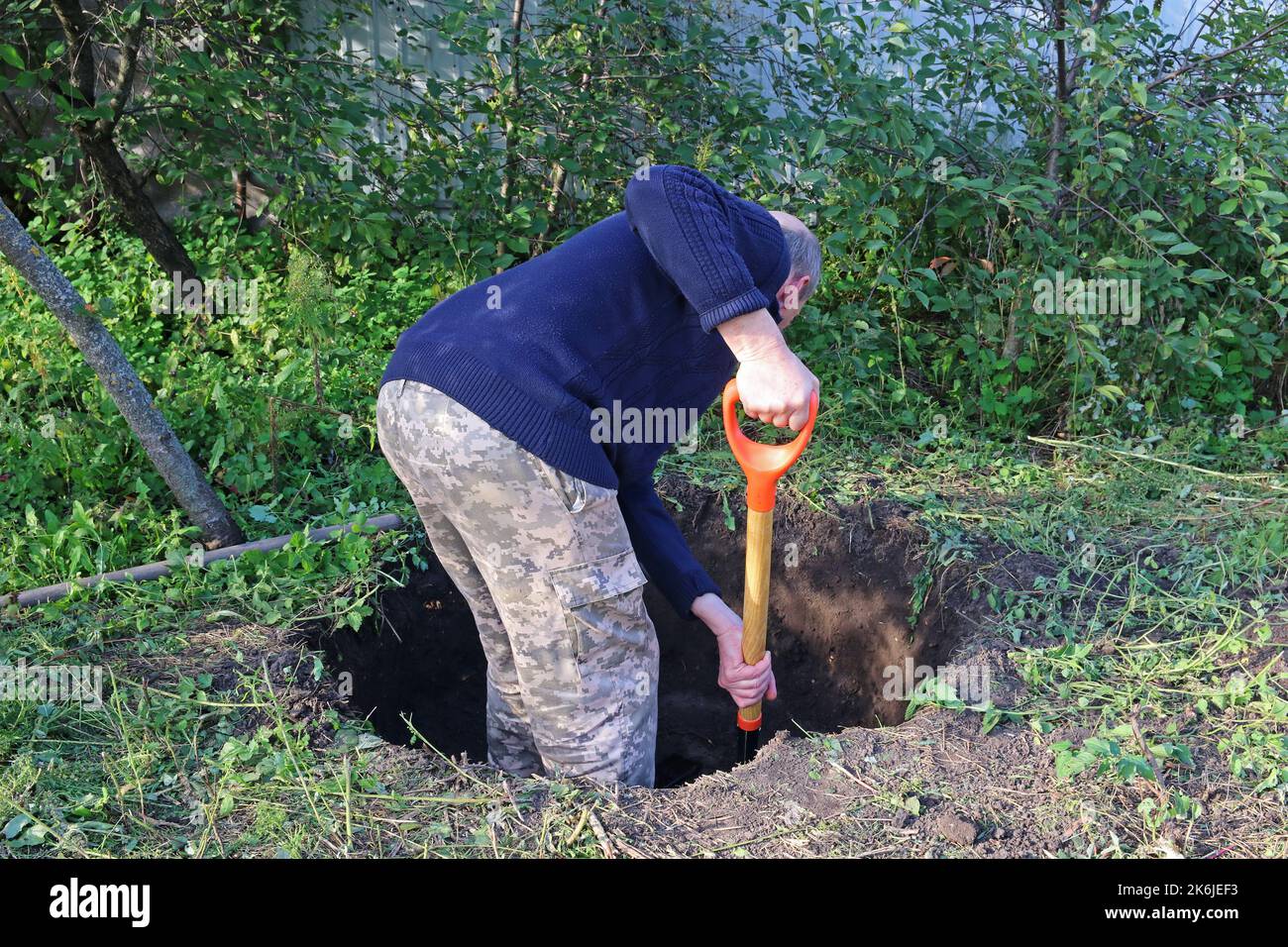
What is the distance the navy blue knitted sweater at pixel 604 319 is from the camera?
2025mm

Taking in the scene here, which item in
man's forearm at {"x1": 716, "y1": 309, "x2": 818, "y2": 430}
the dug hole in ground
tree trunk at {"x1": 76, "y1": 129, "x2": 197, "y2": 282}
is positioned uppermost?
tree trunk at {"x1": 76, "y1": 129, "x2": 197, "y2": 282}

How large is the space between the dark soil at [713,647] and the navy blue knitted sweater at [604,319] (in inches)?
50.2

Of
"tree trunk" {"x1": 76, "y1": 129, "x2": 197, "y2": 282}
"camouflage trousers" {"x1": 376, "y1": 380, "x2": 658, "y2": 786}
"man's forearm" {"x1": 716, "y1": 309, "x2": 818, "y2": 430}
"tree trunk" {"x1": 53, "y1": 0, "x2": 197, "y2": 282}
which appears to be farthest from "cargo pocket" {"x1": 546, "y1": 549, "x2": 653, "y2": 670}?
"tree trunk" {"x1": 76, "y1": 129, "x2": 197, "y2": 282}

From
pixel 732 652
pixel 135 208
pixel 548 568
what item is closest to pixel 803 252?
pixel 548 568

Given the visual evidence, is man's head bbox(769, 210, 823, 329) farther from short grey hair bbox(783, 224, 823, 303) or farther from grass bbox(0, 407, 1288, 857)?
grass bbox(0, 407, 1288, 857)

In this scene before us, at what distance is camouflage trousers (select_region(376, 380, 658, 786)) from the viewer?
2143 millimetres

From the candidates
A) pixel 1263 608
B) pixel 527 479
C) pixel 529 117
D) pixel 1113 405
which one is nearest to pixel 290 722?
pixel 527 479

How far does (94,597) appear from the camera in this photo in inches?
120

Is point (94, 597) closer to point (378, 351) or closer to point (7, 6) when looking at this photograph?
point (378, 351)

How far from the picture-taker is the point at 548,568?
7.29 feet

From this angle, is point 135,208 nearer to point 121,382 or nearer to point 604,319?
point 121,382

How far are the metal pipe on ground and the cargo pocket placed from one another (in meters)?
1.30

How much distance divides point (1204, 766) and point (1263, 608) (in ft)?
2.82

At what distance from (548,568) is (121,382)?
187cm
